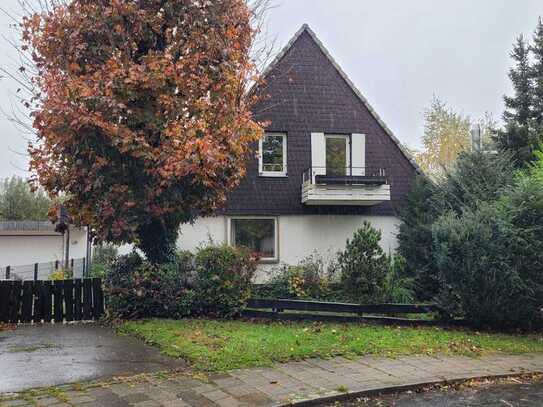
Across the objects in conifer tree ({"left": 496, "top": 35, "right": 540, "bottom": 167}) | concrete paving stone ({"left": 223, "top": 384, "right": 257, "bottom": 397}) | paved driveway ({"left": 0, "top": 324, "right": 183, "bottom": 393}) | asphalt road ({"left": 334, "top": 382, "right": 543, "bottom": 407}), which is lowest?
asphalt road ({"left": 334, "top": 382, "right": 543, "bottom": 407})

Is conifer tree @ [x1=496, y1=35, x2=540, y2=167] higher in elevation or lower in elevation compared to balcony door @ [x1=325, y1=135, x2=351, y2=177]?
higher

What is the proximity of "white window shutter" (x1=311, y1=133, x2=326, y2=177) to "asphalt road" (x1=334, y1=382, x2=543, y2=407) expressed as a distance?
10.9 metres

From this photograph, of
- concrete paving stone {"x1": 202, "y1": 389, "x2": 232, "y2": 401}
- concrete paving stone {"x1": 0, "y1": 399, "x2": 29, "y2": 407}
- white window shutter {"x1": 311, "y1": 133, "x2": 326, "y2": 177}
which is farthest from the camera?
white window shutter {"x1": 311, "y1": 133, "x2": 326, "y2": 177}

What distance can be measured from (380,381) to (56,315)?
7167mm

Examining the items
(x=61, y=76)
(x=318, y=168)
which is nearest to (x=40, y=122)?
(x=61, y=76)

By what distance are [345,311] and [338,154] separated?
26.2ft

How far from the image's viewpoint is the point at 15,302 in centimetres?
1052

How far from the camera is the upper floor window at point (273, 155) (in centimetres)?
1709

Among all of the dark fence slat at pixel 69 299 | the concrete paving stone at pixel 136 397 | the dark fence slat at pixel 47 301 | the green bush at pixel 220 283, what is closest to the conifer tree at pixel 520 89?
the green bush at pixel 220 283

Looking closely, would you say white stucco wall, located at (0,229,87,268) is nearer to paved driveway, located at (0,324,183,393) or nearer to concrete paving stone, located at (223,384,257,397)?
paved driveway, located at (0,324,183,393)

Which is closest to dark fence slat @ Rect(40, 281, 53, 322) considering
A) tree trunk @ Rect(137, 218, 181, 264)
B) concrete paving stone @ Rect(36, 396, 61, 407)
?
tree trunk @ Rect(137, 218, 181, 264)

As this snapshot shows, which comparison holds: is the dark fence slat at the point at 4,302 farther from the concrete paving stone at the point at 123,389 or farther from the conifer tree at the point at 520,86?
the conifer tree at the point at 520,86

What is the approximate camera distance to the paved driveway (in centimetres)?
642

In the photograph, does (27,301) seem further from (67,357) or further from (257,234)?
(257,234)
